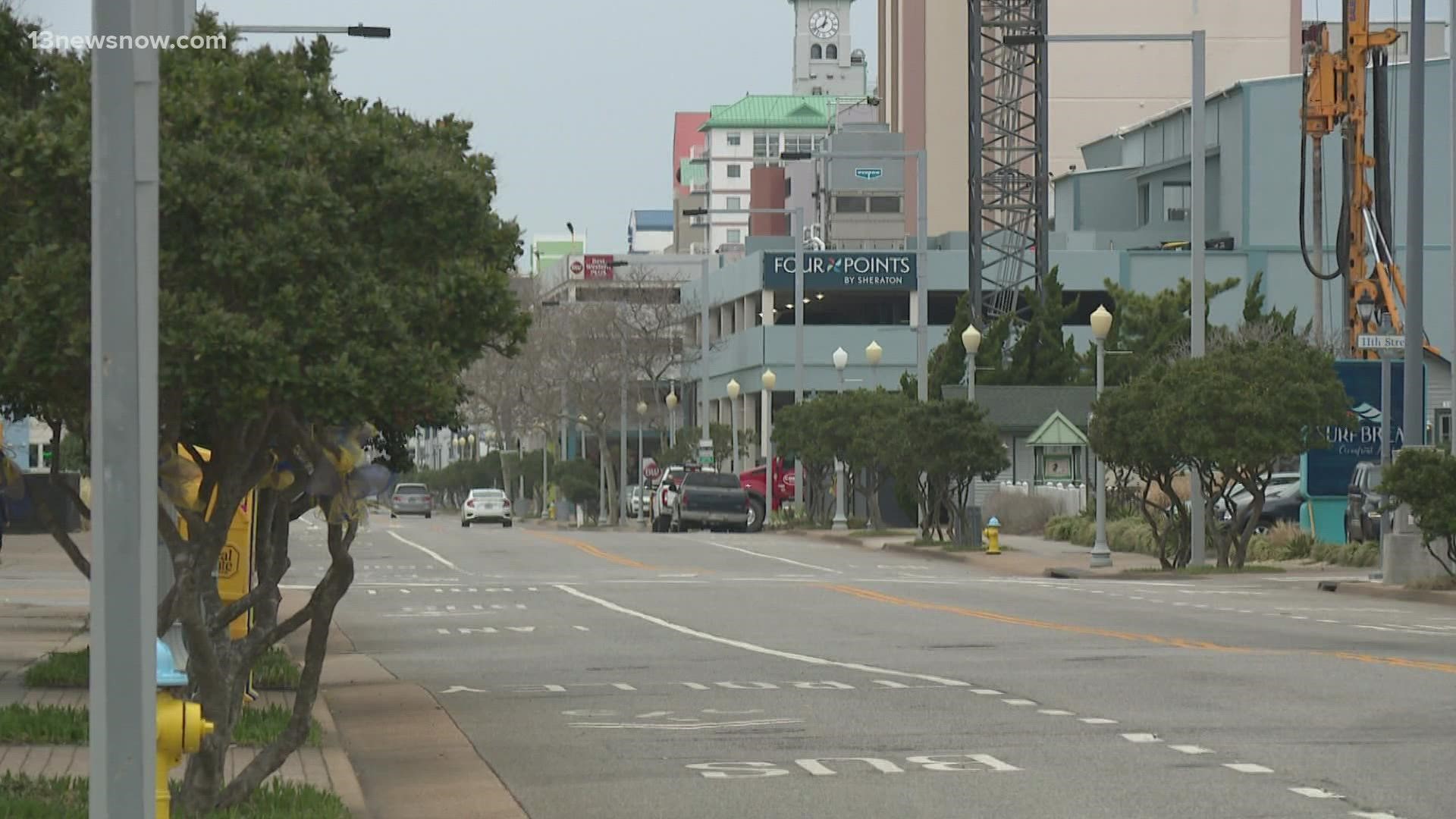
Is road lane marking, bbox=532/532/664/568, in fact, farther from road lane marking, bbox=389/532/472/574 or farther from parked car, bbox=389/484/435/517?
parked car, bbox=389/484/435/517

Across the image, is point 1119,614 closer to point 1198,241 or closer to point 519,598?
point 519,598

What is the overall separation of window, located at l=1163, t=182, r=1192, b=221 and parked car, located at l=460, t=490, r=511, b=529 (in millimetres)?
30590

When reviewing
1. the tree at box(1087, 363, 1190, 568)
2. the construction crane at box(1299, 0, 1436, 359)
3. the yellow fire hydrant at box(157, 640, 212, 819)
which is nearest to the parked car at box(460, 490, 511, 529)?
the construction crane at box(1299, 0, 1436, 359)

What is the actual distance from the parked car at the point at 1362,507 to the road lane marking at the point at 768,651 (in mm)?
13814

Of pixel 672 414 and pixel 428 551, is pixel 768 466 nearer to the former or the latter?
pixel 672 414

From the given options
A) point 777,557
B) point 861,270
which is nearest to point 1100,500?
point 777,557

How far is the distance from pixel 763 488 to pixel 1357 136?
99.0ft

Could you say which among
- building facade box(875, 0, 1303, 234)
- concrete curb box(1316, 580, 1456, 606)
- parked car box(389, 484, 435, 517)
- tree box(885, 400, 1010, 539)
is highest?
building facade box(875, 0, 1303, 234)

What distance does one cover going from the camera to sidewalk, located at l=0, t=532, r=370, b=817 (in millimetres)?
11422

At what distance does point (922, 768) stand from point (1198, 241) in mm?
26191

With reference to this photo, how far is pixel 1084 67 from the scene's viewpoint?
4353 inches

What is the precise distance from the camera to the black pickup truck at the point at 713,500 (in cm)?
6272

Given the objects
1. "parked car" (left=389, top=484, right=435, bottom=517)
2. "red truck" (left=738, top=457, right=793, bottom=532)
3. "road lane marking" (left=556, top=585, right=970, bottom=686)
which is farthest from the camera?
"parked car" (left=389, top=484, right=435, bottom=517)

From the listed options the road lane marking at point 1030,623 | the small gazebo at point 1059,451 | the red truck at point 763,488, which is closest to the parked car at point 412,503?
the red truck at point 763,488
